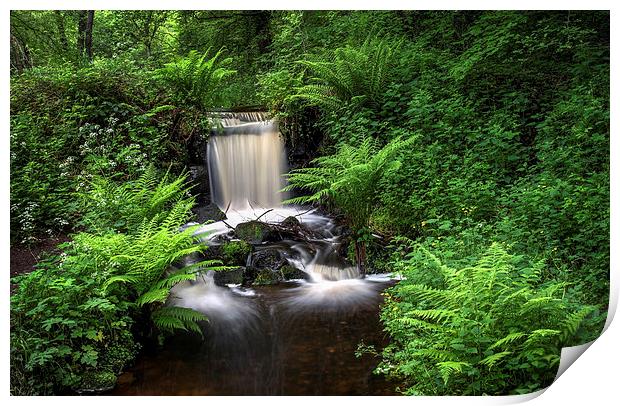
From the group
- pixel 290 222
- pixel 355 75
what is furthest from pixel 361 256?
pixel 355 75

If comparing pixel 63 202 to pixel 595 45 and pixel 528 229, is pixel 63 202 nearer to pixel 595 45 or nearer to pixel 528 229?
pixel 528 229

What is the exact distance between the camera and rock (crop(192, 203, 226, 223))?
4973 millimetres

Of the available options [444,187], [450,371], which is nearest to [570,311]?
[450,371]

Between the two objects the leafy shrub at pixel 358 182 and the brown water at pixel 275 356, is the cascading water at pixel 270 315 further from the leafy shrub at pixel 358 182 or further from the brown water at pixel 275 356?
the leafy shrub at pixel 358 182

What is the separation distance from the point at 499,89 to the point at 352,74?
1.48m

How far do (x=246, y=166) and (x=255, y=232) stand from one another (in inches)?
40.3

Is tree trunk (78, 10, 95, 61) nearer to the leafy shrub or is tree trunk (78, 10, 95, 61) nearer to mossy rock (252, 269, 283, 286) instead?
the leafy shrub

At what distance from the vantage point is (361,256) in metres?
4.29

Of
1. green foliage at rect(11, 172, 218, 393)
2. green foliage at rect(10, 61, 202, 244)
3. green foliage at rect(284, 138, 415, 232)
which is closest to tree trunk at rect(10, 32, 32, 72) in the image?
green foliage at rect(10, 61, 202, 244)

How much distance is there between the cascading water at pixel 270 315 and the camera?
9.55 feet

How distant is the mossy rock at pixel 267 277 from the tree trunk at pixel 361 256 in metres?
0.66

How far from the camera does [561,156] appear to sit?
13.8 ft

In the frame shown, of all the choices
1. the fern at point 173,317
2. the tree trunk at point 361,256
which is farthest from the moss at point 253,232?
the fern at point 173,317

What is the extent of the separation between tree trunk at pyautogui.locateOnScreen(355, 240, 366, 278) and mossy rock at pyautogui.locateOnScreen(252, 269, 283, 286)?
0.66m
